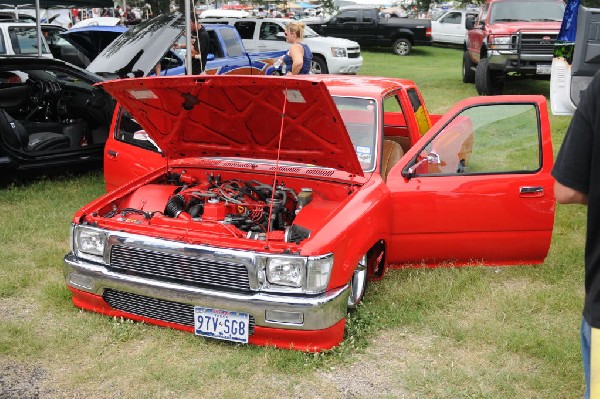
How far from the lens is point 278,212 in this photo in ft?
14.1

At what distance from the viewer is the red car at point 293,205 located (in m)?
3.70

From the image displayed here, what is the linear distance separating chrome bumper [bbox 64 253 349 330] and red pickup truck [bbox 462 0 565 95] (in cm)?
991

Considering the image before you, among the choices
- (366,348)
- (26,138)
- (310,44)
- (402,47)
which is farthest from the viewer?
(402,47)

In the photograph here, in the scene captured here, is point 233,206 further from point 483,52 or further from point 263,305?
point 483,52

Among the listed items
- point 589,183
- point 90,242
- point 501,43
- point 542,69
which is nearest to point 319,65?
point 501,43

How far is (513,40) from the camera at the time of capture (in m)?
12.6

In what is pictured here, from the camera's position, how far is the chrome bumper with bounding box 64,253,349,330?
3.61m

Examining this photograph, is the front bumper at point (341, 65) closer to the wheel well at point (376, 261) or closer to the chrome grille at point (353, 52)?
the chrome grille at point (353, 52)

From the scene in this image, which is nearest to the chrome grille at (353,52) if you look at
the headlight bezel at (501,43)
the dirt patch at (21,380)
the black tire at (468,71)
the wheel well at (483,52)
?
the black tire at (468,71)

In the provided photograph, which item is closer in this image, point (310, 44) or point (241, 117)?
point (241, 117)

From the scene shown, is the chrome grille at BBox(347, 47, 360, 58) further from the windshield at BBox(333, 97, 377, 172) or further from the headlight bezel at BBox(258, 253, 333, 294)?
the headlight bezel at BBox(258, 253, 333, 294)

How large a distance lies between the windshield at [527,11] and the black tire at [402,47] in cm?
1157

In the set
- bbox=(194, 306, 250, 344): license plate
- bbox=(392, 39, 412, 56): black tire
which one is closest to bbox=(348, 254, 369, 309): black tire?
bbox=(194, 306, 250, 344): license plate

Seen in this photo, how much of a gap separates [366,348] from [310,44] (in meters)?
13.7
